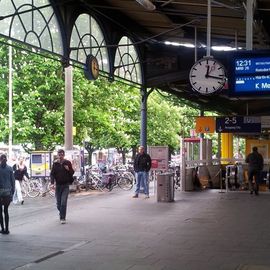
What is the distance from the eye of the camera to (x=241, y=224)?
1217cm

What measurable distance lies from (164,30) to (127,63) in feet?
8.01

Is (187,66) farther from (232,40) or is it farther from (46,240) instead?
(46,240)

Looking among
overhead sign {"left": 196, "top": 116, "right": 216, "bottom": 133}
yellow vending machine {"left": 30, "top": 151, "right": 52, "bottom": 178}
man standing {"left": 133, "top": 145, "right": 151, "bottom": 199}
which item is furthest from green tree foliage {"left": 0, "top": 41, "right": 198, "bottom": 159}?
man standing {"left": 133, "top": 145, "right": 151, "bottom": 199}

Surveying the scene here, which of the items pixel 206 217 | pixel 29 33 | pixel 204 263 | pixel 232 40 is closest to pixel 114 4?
pixel 29 33

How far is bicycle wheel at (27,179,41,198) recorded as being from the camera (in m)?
21.8

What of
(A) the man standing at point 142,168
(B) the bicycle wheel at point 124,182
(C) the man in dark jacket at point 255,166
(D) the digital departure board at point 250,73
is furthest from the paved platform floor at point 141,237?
(B) the bicycle wheel at point 124,182

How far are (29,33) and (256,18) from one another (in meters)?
5.57

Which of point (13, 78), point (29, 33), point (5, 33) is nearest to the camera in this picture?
point (5, 33)

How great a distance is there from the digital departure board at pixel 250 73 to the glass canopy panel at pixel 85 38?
522 centimetres

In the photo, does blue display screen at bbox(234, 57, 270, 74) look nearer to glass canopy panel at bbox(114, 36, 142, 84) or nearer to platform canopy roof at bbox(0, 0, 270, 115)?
platform canopy roof at bbox(0, 0, 270, 115)

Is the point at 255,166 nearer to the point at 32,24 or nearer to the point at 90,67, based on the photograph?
the point at 90,67

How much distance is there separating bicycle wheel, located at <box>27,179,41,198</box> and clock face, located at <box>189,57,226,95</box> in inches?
494

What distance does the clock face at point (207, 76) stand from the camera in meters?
10.6

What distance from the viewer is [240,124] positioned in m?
22.1
